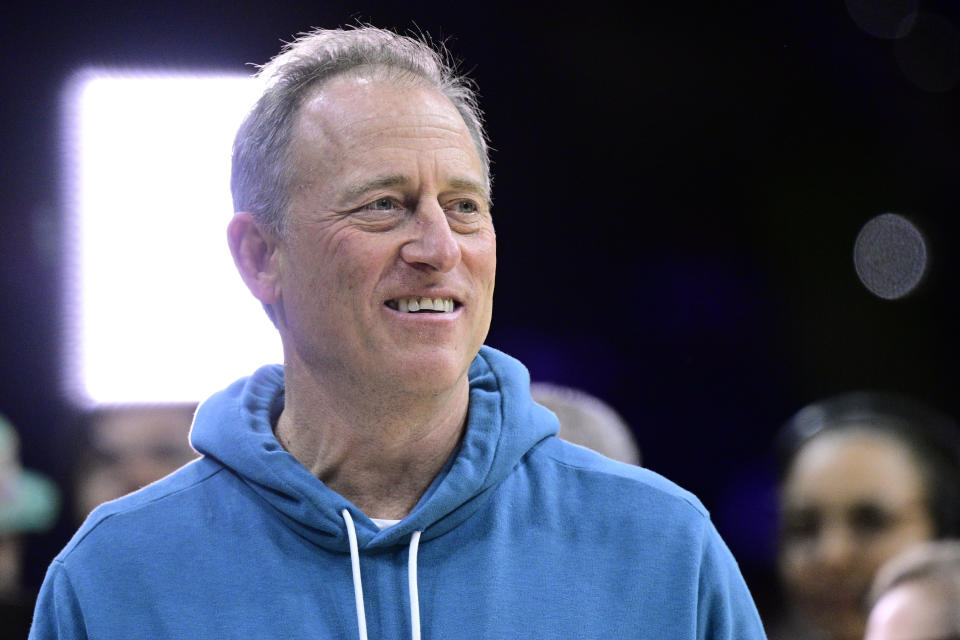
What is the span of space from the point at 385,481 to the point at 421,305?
22cm

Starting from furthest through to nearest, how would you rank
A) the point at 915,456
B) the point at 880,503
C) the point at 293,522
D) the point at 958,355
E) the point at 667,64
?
the point at 958,355, the point at 667,64, the point at 915,456, the point at 880,503, the point at 293,522

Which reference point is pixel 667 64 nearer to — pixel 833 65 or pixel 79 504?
pixel 833 65

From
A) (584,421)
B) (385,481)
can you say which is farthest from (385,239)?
(584,421)

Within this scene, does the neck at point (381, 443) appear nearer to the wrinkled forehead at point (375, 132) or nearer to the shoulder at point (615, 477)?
the shoulder at point (615, 477)

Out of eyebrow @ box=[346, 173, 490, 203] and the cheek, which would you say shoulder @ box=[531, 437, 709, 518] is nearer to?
eyebrow @ box=[346, 173, 490, 203]

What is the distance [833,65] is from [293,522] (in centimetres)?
226

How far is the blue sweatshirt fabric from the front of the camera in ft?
4.34

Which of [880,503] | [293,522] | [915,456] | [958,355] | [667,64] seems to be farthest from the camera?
[958,355]

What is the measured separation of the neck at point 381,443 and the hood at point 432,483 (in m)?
0.03

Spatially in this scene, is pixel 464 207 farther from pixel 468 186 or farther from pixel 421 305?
pixel 421 305

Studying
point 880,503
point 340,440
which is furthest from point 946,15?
point 340,440

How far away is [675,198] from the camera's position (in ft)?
9.89

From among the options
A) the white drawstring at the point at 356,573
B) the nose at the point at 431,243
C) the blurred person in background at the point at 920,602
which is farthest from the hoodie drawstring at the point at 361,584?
the blurred person in background at the point at 920,602

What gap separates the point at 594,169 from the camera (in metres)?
2.84
